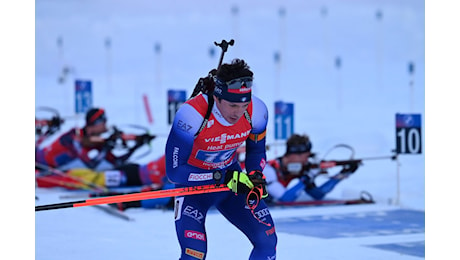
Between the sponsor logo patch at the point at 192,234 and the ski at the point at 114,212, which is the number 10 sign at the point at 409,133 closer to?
the ski at the point at 114,212

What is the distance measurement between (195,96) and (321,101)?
2234 cm

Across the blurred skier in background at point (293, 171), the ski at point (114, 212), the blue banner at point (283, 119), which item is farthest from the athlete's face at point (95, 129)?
the blurred skier in background at point (293, 171)

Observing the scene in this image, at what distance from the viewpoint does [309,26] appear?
116 ft

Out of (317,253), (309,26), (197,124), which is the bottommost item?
(317,253)

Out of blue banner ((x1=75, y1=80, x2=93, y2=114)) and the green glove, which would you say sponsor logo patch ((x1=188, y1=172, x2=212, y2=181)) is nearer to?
the green glove

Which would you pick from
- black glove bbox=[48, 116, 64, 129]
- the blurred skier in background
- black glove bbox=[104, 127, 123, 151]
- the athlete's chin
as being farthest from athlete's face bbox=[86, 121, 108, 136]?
the athlete's chin

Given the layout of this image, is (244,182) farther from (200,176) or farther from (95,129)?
(95,129)

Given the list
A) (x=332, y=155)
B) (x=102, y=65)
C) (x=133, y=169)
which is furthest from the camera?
(x=102, y=65)

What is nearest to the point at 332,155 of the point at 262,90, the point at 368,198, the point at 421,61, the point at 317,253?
the point at 368,198

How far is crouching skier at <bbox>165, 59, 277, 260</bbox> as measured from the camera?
504 cm

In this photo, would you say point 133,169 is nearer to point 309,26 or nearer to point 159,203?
point 159,203

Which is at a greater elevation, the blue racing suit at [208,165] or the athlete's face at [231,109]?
the athlete's face at [231,109]

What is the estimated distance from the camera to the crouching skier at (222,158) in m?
5.04

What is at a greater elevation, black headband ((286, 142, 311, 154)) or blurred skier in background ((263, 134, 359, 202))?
black headband ((286, 142, 311, 154))
